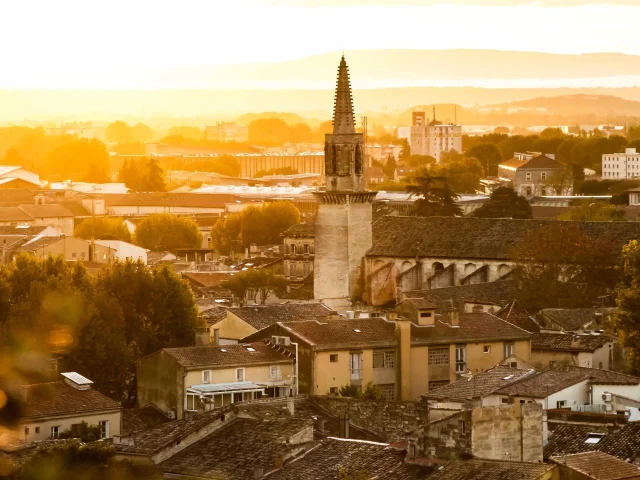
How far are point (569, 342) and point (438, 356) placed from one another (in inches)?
135

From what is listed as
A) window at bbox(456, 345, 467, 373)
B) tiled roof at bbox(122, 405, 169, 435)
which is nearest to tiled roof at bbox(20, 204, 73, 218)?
window at bbox(456, 345, 467, 373)

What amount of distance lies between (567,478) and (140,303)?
27537mm

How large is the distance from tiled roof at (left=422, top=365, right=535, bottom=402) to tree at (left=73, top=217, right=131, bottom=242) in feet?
226

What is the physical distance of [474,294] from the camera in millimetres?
63031

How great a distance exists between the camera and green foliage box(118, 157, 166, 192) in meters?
181

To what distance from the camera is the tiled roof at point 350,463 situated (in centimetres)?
3180

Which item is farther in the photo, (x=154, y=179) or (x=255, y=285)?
(x=154, y=179)

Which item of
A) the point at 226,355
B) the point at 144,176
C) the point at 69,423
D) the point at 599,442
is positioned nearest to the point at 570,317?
the point at 226,355

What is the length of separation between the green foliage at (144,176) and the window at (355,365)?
131 metres

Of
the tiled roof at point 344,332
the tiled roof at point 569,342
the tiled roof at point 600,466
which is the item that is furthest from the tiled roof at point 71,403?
the tiled roof at point 569,342

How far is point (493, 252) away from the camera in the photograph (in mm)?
71625

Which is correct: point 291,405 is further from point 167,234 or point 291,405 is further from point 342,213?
A: point 167,234

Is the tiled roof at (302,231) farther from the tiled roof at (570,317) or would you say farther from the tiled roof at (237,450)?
the tiled roof at (237,450)

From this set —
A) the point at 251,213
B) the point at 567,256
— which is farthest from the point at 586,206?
the point at 567,256
